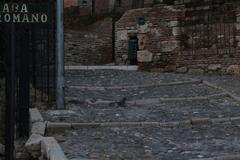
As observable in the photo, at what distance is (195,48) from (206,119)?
7.79 metres

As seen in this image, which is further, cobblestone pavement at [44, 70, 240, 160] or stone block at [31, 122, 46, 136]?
stone block at [31, 122, 46, 136]

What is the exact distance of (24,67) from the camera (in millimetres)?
8195

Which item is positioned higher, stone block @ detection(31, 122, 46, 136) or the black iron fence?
the black iron fence

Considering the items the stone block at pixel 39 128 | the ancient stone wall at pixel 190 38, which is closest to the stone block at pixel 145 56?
the ancient stone wall at pixel 190 38

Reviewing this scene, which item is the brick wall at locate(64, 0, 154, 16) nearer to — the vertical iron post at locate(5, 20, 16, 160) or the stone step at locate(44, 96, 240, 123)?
the stone step at locate(44, 96, 240, 123)

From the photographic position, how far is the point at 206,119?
817cm

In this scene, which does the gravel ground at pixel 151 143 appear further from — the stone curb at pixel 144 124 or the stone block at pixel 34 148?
the stone block at pixel 34 148

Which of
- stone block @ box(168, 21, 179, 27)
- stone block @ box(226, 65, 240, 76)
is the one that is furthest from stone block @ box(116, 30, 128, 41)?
stone block @ box(226, 65, 240, 76)

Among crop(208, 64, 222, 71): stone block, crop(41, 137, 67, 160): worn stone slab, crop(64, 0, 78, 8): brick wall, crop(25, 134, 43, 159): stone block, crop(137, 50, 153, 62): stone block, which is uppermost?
crop(64, 0, 78, 8): brick wall

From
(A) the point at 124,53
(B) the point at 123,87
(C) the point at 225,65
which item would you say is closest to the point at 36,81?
(B) the point at 123,87

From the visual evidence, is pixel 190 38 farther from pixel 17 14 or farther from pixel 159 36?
pixel 17 14

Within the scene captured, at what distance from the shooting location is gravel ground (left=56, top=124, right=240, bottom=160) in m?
6.12

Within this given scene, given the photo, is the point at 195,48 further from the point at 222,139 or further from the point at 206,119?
the point at 222,139

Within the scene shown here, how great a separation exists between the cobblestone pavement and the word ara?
1620mm
